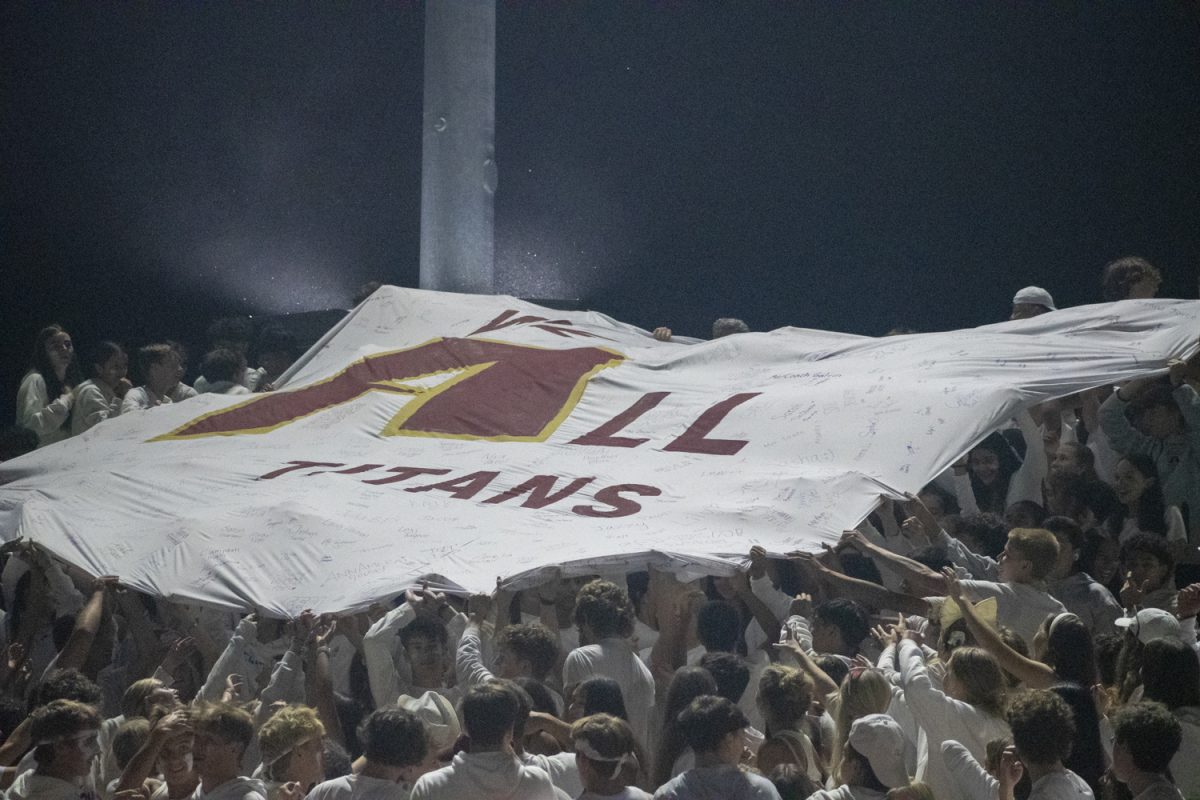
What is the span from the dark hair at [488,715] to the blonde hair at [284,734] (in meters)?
0.43

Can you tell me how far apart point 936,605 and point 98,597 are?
2.91 metres

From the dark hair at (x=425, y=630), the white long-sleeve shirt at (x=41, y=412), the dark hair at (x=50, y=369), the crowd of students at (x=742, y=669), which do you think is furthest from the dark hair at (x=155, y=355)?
the dark hair at (x=425, y=630)

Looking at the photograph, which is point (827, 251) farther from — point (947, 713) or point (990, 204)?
point (947, 713)

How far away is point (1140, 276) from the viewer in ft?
22.2

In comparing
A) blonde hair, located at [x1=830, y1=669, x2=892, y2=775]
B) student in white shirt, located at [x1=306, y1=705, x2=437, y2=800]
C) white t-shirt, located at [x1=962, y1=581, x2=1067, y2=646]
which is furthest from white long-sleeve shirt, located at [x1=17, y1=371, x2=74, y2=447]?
blonde hair, located at [x1=830, y1=669, x2=892, y2=775]

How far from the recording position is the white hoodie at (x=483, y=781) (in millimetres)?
3680

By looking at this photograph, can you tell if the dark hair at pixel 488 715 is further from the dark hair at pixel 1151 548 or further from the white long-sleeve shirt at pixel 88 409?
the white long-sleeve shirt at pixel 88 409

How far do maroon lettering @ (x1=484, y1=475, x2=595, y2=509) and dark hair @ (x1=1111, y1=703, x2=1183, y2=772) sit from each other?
260cm

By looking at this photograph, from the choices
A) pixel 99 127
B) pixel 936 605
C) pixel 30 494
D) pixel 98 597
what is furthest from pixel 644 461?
pixel 99 127

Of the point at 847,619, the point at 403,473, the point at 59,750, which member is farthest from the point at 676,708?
the point at 403,473

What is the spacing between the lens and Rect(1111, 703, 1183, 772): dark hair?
3.50 meters

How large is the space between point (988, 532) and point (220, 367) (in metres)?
4.15

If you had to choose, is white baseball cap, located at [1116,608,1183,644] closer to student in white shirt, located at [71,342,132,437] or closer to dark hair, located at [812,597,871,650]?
dark hair, located at [812,597,871,650]

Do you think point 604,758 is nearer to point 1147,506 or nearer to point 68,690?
point 68,690
